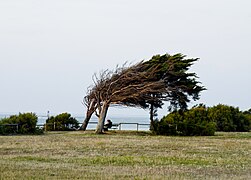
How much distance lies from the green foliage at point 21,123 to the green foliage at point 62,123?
5330 mm

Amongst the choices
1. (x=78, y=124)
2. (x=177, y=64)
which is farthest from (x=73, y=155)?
(x=78, y=124)

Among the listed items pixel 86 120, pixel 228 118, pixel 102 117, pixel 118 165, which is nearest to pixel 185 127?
pixel 102 117

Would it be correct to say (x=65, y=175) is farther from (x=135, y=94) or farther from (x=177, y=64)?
(x=177, y=64)

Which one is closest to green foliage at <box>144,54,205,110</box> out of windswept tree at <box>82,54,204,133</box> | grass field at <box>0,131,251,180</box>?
windswept tree at <box>82,54,204,133</box>

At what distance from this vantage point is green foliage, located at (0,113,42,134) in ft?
135

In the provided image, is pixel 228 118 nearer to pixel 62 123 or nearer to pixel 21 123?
pixel 62 123

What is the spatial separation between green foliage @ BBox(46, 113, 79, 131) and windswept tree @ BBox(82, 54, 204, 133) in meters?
5.35

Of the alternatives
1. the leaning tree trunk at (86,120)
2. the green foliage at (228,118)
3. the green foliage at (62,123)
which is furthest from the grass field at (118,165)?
the green foliage at (228,118)

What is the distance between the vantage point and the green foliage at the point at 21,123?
41.3 metres

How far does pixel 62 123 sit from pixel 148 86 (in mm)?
10871

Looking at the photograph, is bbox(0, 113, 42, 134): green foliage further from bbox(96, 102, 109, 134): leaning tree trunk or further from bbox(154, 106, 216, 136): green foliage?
bbox(154, 106, 216, 136): green foliage

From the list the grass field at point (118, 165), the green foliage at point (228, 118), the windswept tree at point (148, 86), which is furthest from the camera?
the green foliage at point (228, 118)

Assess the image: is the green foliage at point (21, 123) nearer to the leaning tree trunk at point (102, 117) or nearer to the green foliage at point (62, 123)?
the leaning tree trunk at point (102, 117)

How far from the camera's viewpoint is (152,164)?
1809 centimetres
